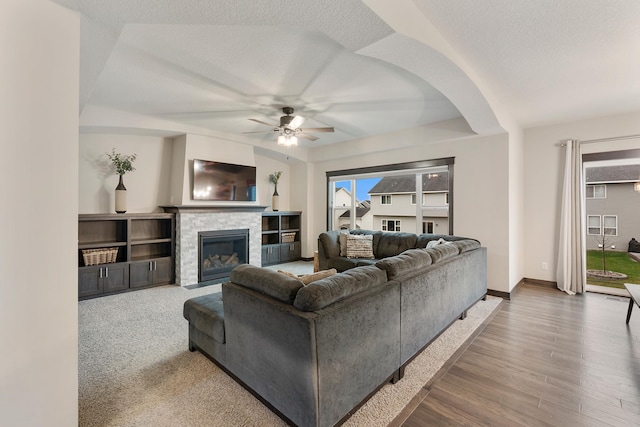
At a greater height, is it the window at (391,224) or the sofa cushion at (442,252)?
the window at (391,224)

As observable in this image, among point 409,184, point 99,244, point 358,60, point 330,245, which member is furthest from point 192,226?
point 409,184

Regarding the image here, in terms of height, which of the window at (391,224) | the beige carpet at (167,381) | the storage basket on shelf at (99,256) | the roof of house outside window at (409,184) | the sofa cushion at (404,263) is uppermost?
the roof of house outside window at (409,184)

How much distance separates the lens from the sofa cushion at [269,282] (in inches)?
68.6

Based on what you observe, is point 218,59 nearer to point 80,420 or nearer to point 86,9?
point 86,9

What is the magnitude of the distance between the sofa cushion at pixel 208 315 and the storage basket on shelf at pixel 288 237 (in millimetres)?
4328

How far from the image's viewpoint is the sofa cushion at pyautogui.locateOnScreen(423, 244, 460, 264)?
9.13ft

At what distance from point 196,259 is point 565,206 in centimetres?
619

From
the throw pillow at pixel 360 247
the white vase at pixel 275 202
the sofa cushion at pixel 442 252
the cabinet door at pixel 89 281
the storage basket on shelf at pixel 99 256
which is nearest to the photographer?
the sofa cushion at pixel 442 252

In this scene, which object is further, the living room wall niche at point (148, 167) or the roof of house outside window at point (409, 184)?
the roof of house outside window at point (409, 184)

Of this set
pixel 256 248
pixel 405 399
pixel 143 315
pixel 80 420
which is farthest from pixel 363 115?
pixel 80 420

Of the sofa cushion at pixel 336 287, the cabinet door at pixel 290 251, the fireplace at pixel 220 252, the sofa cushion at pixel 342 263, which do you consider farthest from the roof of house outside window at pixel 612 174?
the fireplace at pixel 220 252

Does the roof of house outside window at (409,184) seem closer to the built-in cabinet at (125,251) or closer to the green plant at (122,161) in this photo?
the built-in cabinet at (125,251)

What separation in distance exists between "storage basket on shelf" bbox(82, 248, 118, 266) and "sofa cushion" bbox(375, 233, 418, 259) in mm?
4359

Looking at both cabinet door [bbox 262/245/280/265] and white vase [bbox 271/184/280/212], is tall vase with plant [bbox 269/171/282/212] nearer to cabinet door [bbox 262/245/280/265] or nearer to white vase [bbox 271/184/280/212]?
white vase [bbox 271/184/280/212]
